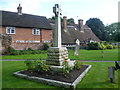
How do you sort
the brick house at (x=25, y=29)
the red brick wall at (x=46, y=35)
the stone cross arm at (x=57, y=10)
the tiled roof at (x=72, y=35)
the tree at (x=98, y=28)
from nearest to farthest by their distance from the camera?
the stone cross arm at (x=57, y=10) → the brick house at (x=25, y=29) → the red brick wall at (x=46, y=35) → the tiled roof at (x=72, y=35) → the tree at (x=98, y=28)

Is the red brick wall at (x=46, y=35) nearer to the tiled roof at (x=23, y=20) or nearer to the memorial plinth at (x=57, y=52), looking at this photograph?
the tiled roof at (x=23, y=20)

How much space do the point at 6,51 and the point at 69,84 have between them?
68.2 feet

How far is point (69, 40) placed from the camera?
1409 inches

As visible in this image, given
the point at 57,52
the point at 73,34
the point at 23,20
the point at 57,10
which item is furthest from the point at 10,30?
the point at 57,52

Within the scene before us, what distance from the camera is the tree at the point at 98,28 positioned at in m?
60.8

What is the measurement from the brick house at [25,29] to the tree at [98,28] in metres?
35.3

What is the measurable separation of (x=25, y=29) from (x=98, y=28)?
4329 cm

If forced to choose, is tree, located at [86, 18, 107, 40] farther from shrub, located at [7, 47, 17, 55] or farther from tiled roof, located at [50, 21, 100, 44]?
shrub, located at [7, 47, 17, 55]

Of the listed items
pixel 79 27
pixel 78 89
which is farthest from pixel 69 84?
pixel 79 27

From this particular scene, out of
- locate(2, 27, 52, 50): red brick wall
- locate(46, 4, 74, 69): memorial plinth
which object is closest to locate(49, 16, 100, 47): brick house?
locate(2, 27, 52, 50): red brick wall

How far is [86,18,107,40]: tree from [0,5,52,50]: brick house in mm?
35288

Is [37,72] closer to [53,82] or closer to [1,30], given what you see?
[53,82]

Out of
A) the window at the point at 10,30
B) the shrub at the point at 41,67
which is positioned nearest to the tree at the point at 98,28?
the window at the point at 10,30

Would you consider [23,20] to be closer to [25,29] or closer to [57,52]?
[25,29]
